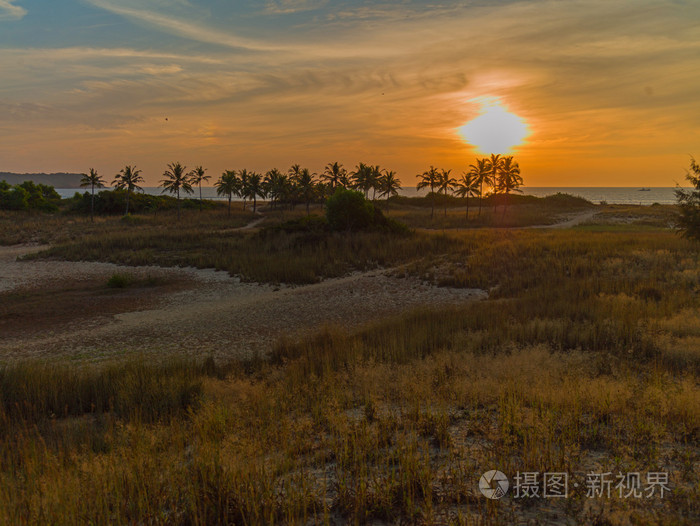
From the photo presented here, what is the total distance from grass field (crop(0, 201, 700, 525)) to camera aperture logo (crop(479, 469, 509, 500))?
0.30 feet

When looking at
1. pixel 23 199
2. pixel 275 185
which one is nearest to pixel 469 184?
pixel 275 185

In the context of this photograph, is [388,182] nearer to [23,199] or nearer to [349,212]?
[349,212]

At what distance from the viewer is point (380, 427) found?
559cm

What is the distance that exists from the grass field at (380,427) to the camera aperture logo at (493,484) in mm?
92

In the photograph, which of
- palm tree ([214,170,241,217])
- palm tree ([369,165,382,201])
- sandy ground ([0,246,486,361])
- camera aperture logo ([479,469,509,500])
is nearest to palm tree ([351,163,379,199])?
palm tree ([369,165,382,201])

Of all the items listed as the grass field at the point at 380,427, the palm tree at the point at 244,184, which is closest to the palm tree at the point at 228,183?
the palm tree at the point at 244,184

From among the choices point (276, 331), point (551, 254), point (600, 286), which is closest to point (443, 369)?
point (276, 331)

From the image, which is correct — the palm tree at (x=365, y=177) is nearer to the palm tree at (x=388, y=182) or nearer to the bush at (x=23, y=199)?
the palm tree at (x=388, y=182)

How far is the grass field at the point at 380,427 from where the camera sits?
3922 millimetres

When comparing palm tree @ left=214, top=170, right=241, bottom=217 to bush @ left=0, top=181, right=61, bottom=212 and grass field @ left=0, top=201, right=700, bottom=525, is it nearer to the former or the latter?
bush @ left=0, top=181, right=61, bottom=212

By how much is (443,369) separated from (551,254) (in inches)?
888

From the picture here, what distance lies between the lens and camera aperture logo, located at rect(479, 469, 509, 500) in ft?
13.0

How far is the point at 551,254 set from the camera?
27000 millimetres

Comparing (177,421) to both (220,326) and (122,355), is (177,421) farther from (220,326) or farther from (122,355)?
(220,326)
